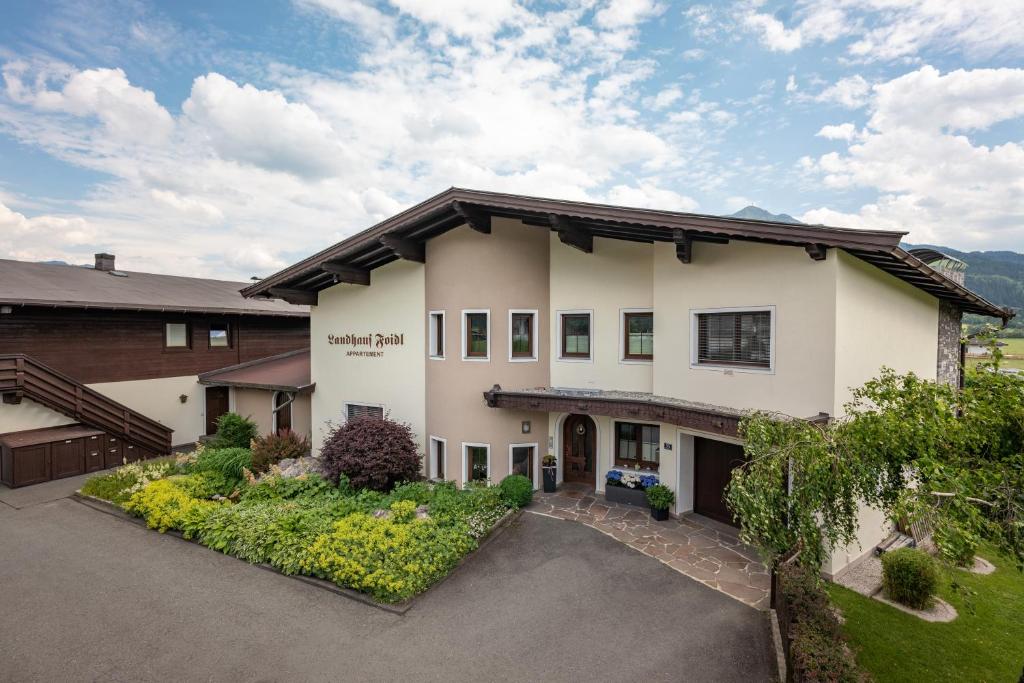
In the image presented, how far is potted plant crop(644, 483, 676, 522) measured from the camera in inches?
435

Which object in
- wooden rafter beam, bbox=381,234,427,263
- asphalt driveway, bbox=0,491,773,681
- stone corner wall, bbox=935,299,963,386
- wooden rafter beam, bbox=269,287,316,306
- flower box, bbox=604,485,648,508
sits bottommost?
asphalt driveway, bbox=0,491,773,681

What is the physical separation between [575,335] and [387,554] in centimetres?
731

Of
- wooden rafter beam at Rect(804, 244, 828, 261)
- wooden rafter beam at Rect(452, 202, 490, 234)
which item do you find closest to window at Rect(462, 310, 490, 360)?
wooden rafter beam at Rect(452, 202, 490, 234)

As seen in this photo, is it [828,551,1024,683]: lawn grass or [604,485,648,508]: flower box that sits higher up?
[604,485,648,508]: flower box

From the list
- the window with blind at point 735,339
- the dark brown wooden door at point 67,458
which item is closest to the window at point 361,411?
the dark brown wooden door at point 67,458

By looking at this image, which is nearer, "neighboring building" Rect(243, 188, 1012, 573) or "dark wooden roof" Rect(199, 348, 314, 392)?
"neighboring building" Rect(243, 188, 1012, 573)

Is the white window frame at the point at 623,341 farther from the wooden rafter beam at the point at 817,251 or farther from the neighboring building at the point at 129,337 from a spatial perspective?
the neighboring building at the point at 129,337

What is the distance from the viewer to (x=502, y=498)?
1173 cm

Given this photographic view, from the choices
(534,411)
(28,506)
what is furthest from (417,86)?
(28,506)

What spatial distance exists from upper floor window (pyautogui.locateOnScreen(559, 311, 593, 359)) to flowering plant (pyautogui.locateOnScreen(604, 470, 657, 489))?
10.7 ft

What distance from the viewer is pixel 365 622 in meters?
7.52

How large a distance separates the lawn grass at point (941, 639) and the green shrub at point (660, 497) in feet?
11.0

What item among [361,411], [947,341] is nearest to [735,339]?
[947,341]

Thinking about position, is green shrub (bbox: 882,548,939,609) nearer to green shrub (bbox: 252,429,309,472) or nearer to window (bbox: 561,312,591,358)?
window (bbox: 561,312,591,358)
